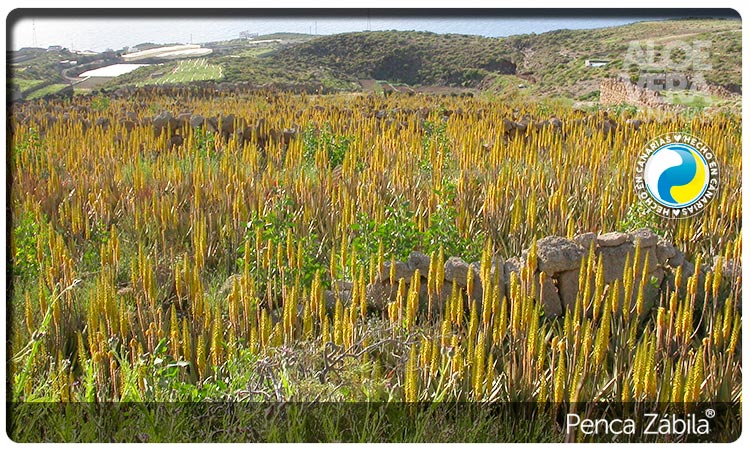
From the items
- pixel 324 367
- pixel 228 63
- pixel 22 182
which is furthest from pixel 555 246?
pixel 22 182

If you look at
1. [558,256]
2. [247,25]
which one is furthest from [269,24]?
[558,256]

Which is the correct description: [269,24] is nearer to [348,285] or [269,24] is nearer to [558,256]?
[348,285]

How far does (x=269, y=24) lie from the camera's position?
1.63m

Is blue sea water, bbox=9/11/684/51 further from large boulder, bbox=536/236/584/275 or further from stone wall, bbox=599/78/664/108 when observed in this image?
large boulder, bbox=536/236/584/275

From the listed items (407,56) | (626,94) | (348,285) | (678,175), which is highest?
(407,56)

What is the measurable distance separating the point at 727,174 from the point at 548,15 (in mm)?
617

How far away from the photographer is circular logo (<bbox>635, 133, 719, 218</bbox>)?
5.47 ft

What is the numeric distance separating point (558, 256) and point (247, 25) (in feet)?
3.22

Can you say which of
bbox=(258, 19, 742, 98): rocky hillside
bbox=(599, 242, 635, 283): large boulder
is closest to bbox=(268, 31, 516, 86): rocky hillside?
bbox=(258, 19, 742, 98): rocky hillside

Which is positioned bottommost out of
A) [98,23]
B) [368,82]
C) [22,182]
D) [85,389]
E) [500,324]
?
[85,389]

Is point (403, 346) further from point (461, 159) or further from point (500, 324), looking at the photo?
point (461, 159)

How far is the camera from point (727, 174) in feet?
5.61

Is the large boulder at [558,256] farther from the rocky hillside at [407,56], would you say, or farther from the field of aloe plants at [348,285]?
the rocky hillside at [407,56]

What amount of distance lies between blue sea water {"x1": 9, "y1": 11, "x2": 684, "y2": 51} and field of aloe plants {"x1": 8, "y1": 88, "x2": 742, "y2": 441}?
0.23 metres
